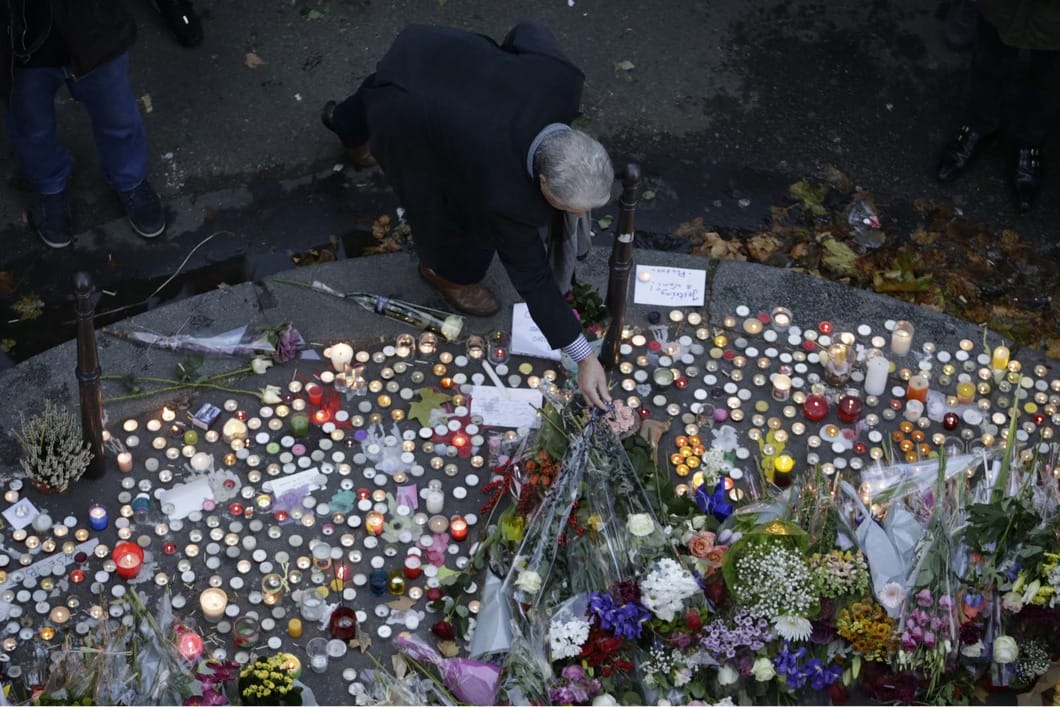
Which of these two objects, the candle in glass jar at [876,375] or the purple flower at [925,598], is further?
the candle in glass jar at [876,375]

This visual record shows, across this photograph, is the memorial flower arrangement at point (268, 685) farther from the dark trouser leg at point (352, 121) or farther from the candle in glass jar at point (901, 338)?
the candle in glass jar at point (901, 338)

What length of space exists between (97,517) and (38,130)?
1798 mm

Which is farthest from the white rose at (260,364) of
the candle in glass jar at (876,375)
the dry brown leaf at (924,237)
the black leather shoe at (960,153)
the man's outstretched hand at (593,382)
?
the black leather shoe at (960,153)

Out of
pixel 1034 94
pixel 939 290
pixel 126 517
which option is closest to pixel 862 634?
pixel 939 290

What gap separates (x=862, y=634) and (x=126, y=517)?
8.65ft

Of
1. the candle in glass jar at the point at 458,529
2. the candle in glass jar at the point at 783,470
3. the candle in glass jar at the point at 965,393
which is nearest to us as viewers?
the candle in glass jar at the point at 458,529

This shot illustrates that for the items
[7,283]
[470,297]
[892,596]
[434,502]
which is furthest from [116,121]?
[892,596]

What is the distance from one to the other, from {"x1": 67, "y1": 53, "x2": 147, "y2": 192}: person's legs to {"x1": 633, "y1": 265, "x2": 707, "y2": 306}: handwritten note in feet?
7.40

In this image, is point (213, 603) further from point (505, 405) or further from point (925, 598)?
point (925, 598)

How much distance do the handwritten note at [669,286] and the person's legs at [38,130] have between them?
8.42ft

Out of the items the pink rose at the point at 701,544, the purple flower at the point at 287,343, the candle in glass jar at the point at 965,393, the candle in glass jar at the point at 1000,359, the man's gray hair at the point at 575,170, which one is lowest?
the purple flower at the point at 287,343

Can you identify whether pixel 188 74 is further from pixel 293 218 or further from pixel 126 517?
pixel 126 517

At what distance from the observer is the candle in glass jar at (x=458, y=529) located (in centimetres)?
477

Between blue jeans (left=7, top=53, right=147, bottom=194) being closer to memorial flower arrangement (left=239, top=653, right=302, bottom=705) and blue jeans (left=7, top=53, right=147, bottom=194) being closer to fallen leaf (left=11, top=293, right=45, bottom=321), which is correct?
fallen leaf (left=11, top=293, right=45, bottom=321)
